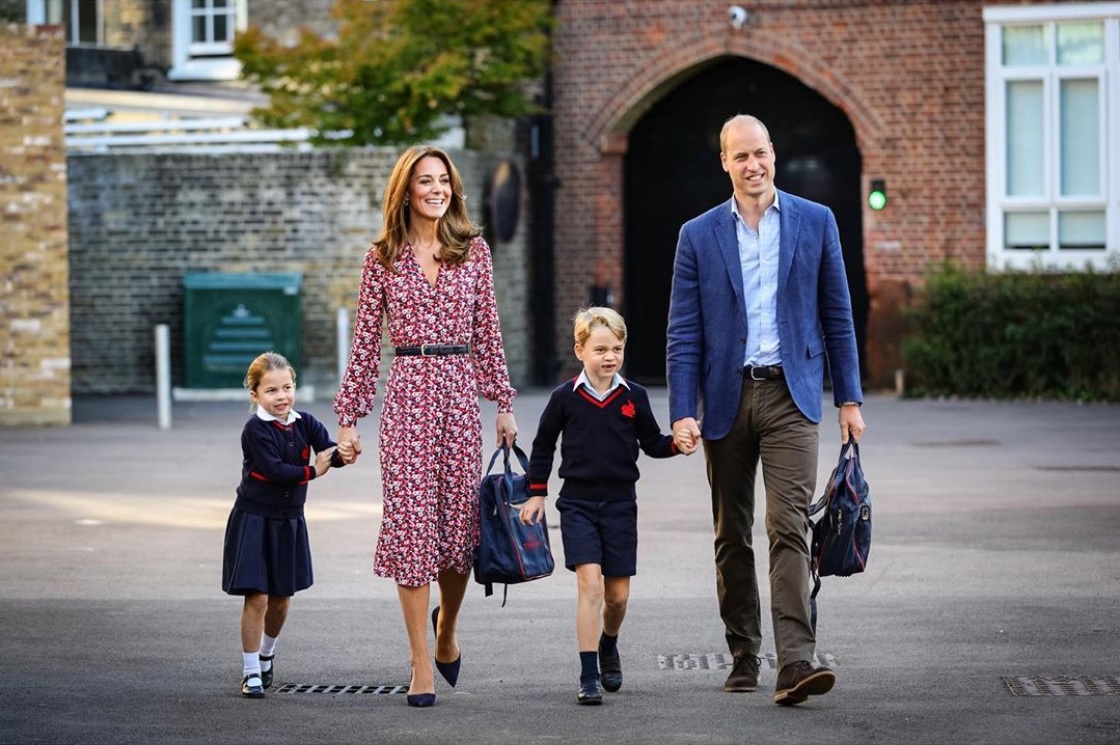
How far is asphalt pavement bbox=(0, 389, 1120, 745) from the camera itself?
6.96 metres

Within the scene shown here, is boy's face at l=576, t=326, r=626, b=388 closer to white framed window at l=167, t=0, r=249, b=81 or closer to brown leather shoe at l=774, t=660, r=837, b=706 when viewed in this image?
brown leather shoe at l=774, t=660, r=837, b=706

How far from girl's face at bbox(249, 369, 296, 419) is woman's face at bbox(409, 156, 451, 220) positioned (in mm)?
824

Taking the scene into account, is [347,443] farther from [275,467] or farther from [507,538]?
[507,538]

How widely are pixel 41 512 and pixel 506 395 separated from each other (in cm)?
651

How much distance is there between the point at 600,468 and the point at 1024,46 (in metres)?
16.5

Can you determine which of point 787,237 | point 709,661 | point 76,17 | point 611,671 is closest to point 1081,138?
point 76,17

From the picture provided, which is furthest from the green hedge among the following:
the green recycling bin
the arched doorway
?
the green recycling bin

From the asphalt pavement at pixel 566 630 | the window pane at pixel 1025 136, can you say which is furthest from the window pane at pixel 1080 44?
the asphalt pavement at pixel 566 630

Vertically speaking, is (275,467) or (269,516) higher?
(275,467)

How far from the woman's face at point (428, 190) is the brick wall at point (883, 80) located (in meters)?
16.0

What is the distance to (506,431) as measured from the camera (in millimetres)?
7523

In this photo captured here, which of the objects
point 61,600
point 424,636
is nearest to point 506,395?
point 424,636

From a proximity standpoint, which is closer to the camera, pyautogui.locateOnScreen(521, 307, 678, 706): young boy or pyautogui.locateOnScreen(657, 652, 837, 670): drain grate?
pyautogui.locateOnScreen(521, 307, 678, 706): young boy

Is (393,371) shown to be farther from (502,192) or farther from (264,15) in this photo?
(264,15)
